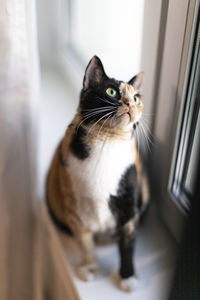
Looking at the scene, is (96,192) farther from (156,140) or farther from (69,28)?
(69,28)

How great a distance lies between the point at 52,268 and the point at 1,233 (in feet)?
0.66

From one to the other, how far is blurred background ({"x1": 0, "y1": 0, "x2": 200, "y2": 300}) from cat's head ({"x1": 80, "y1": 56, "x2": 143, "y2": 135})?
0.05m

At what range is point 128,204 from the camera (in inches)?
25.0

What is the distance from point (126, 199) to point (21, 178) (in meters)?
0.30

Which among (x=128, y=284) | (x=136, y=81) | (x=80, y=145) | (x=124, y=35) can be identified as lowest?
(x=128, y=284)

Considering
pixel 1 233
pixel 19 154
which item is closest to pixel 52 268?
pixel 1 233

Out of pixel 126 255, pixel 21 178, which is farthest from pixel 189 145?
pixel 21 178

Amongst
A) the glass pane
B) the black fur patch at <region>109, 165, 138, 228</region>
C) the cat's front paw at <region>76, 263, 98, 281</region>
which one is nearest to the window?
the glass pane

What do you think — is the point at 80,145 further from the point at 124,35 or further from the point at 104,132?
the point at 124,35

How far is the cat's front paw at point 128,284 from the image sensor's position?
682mm

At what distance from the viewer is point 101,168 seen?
1.83 ft

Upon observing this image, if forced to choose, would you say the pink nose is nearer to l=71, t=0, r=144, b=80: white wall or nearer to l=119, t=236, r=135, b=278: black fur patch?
l=71, t=0, r=144, b=80: white wall

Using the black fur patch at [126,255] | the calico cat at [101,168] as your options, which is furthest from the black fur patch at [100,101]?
the black fur patch at [126,255]

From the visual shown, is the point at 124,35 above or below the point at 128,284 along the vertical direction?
above
